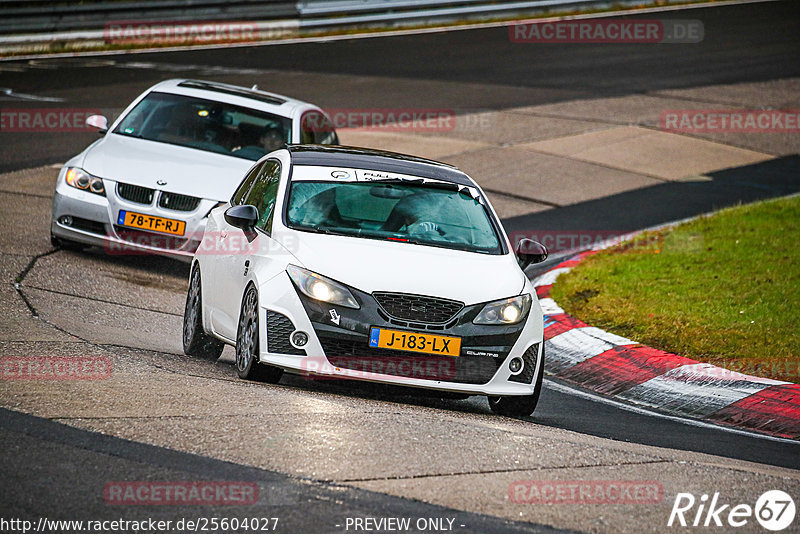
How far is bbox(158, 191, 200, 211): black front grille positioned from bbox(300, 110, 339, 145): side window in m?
1.63

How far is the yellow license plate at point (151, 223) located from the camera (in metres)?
11.3

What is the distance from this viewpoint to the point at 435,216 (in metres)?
8.54

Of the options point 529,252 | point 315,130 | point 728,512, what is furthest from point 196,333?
point 315,130

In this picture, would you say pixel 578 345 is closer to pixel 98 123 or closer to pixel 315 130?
pixel 315 130

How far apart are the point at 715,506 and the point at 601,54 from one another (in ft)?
79.3

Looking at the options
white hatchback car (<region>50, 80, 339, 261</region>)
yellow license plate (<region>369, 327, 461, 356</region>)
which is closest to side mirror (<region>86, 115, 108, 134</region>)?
white hatchback car (<region>50, 80, 339, 261</region>)

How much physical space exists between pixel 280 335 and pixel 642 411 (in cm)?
276

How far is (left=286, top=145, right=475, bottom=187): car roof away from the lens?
28.9 feet

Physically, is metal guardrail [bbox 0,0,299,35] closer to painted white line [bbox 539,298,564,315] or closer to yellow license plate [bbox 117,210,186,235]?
yellow license plate [bbox 117,210,186,235]

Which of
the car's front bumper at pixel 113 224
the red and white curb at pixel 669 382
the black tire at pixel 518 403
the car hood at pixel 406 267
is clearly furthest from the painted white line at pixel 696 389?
the car's front bumper at pixel 113 224

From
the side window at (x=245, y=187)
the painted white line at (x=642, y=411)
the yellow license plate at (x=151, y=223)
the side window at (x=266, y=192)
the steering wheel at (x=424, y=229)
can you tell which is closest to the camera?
the painted white line at (x=642, y=411)

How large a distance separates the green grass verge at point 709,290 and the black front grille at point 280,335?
3.65 m

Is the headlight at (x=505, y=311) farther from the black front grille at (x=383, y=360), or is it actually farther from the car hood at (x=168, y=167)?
the car hood at (x=168, y=167)

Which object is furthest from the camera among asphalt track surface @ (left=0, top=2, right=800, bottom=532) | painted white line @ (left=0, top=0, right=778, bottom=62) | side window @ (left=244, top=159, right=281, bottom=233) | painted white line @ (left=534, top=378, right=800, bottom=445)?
painted white line @ (left=0, top=0, right=778, bottom=62)
